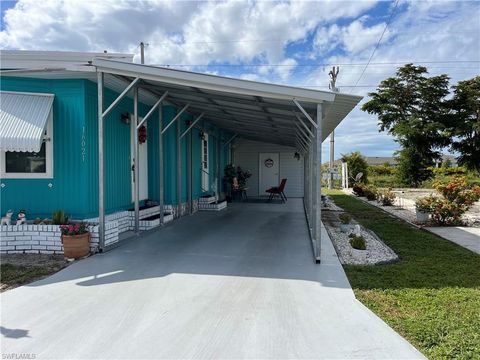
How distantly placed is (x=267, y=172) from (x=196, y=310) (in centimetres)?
1335

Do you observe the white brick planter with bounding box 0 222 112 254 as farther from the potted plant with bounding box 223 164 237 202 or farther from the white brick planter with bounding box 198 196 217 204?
the potted plant with bounding box 223 164 237 202

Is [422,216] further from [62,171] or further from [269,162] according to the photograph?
[62,171]

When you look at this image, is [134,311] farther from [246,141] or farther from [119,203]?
[246,141]

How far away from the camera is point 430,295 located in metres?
3.90

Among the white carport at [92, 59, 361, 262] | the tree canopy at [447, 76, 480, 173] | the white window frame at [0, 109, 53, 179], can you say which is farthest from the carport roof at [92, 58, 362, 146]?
the tree canopy at [447, 76, 480, 173]

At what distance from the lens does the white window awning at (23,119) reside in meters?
5.39

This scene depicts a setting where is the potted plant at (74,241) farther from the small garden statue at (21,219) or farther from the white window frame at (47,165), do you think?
the white window frame at (47,165)

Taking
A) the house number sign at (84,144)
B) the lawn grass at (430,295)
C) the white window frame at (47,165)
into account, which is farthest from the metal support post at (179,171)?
the lawn grass at (430,295)

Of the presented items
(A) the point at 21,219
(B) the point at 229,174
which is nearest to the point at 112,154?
(A) the point at 21,219

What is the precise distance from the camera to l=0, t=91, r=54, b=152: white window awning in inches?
212

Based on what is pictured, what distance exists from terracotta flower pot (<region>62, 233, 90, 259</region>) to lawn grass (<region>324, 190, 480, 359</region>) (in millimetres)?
3749

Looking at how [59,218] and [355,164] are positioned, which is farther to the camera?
[355,164]

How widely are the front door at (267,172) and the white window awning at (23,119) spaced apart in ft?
36.9

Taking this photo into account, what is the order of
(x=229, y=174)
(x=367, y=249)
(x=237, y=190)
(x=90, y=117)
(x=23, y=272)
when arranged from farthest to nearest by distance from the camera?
1. (x=237, y=190)
2. (x=229, y=174)
3. (x=90, y=117)
4. (x=367, y=249)
5. (x=23, y=272)
